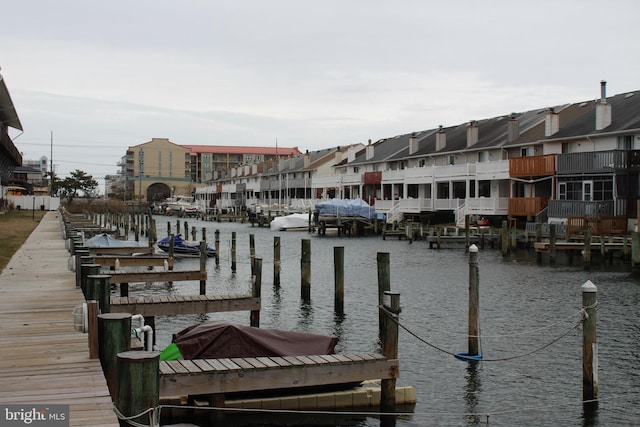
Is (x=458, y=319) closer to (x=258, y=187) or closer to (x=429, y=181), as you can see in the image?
(x=429, y=181)

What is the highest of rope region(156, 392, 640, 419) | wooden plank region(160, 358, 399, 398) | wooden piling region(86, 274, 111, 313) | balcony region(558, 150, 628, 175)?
balcony region(558, 150, 628, 175)

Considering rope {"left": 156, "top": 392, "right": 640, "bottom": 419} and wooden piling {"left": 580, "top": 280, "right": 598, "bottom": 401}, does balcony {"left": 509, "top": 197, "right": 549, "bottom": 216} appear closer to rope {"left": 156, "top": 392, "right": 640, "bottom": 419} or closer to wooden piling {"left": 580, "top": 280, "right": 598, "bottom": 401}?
rope {"left": 156, "top": 392, "right": 640, "bottom": 419}

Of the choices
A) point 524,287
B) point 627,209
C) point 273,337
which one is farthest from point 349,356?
point 627,209

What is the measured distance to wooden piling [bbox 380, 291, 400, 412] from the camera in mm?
12805

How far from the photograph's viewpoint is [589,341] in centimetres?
1400

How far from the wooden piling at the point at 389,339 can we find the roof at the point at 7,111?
50679 mm

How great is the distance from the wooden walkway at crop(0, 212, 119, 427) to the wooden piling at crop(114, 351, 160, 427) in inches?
9.7

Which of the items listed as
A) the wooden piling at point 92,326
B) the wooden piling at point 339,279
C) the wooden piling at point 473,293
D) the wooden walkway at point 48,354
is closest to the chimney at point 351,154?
the wooden piling at point 339,279

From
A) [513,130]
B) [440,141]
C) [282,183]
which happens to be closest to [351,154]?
[282,183]

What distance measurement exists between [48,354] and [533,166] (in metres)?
51.8

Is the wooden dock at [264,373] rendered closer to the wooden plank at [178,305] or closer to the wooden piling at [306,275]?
the wooden plank at [178,305]

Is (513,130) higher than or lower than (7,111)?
lower

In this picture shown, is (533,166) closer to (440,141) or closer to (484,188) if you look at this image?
(484,188)

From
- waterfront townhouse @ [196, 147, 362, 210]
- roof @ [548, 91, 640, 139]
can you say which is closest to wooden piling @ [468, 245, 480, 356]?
roof @ [548, 91, 640, 139]
